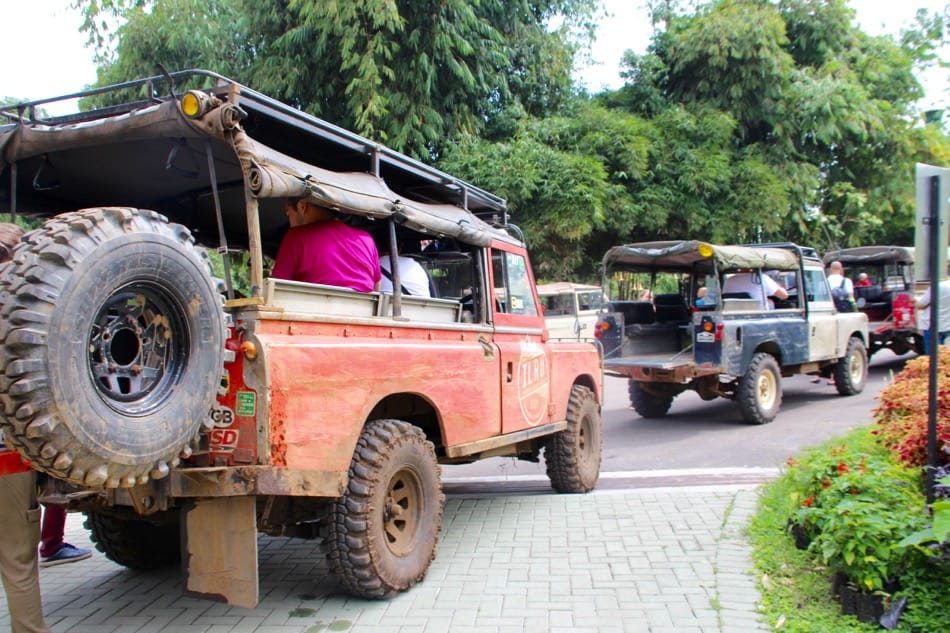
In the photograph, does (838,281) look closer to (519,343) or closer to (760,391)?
(760,391)

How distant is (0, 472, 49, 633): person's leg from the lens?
3500 mm

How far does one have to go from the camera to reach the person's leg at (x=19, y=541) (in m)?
3.50

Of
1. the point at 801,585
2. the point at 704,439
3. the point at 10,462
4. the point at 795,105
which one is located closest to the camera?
the point at 10,462

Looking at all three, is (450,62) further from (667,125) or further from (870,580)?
(870,580)

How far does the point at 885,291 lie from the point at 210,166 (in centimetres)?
1559

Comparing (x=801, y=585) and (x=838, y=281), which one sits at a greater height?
(x=838, y=281)

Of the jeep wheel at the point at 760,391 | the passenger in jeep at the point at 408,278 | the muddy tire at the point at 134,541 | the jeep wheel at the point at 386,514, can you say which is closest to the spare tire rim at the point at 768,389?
the jeep wheel at the point at 760,391

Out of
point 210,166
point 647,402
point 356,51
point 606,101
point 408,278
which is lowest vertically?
point 647,402

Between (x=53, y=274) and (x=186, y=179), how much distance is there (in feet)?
7.56

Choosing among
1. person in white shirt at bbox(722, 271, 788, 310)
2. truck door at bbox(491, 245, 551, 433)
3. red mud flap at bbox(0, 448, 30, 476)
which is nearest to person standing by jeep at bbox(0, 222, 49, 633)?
red mud flap at bbox(0, 448, 30, 476)

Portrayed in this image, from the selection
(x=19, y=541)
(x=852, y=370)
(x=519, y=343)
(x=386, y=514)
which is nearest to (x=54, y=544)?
(x=19, y=541)

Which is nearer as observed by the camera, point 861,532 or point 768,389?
point 861,532

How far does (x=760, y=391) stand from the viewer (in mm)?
10352

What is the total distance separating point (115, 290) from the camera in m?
2.95
